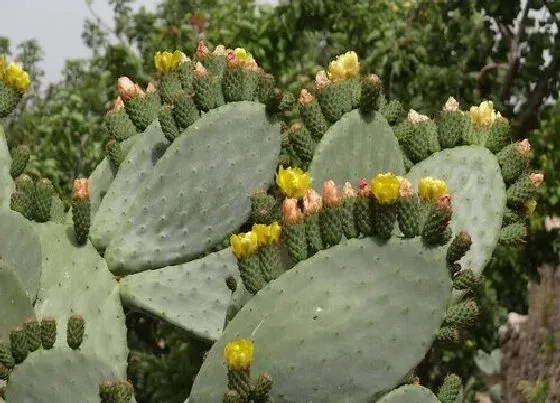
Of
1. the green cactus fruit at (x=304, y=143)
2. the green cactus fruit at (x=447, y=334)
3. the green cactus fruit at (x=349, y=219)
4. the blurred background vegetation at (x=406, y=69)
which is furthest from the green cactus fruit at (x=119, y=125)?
the blurred background vegetation at (x=406, y=69)

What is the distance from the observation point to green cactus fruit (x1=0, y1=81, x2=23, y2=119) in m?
3.12

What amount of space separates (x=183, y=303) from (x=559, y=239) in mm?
4025

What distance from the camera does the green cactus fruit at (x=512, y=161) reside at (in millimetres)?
2807

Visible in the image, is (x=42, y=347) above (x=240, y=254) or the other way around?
the other way around

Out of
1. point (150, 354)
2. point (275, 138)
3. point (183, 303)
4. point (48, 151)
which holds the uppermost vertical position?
point (275, 138)

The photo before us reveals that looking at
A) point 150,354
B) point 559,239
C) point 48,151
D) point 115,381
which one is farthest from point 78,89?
point 115,381

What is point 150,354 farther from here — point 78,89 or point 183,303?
point 183,303

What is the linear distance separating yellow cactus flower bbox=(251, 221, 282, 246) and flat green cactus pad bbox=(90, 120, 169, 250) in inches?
26.1

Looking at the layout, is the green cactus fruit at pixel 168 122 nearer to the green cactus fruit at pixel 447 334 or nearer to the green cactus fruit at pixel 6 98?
the green cactus fruit at pixel 6 98

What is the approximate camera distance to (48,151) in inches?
252

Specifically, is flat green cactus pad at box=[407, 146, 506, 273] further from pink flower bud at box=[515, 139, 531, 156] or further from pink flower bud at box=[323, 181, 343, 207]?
pink flower bud at box=[323, 181, 343, 207]

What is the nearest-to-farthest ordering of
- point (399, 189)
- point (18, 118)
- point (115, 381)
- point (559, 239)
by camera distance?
1. point (399, 189)
2. point (115, 381)
3. point (559, 239)
4. point (18, 118)

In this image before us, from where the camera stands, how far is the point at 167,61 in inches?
118

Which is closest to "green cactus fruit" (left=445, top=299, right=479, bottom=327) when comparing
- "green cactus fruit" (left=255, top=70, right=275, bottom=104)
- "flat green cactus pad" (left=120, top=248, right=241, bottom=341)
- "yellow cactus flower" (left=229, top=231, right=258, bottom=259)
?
"yellow cactus flower" (left=229, top=231, right=258, bottom=259)
